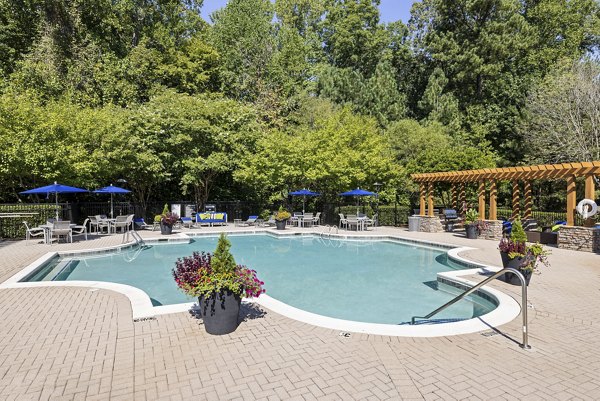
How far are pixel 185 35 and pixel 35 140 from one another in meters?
21.7

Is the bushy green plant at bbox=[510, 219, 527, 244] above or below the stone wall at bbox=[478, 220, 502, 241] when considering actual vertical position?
above

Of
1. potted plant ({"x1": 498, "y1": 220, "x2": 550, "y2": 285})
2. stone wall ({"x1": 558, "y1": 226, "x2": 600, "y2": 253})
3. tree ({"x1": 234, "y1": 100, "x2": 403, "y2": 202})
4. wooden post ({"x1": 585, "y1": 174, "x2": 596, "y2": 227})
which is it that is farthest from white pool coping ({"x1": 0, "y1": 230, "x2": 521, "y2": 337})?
tree ({"x1": 234, "y1": 100, "x2": 403, "y2": 202})

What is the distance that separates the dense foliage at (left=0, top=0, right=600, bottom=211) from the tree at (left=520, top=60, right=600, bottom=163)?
132mm

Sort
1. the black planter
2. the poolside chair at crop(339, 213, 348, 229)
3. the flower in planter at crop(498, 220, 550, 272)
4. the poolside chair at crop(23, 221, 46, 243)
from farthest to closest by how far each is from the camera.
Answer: the poolside chair at crop(339, 213, 348, 229) < the black planter < the poolside chair at crop(23, 221, 46, 243) < the flower in planter at crop(498, 220, 550, 272)

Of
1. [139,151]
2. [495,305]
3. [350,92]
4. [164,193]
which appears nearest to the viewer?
[495,305]

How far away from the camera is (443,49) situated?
35156mm

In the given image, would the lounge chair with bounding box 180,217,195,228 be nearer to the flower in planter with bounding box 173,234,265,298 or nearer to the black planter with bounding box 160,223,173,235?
the black planter with bounding box 160,223,173,235

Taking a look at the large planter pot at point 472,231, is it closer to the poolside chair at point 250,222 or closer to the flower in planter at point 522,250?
the flower in planter at point 522,250

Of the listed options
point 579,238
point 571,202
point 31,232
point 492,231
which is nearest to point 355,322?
point 579,238

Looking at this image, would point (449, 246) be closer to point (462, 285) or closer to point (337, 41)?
point (462, 285)

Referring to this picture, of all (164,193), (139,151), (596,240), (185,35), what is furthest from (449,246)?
(185,35)

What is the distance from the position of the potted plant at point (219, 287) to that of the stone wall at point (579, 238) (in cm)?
1235

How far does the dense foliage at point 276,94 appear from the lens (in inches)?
765

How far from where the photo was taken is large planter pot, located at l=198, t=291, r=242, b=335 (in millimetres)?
4648
